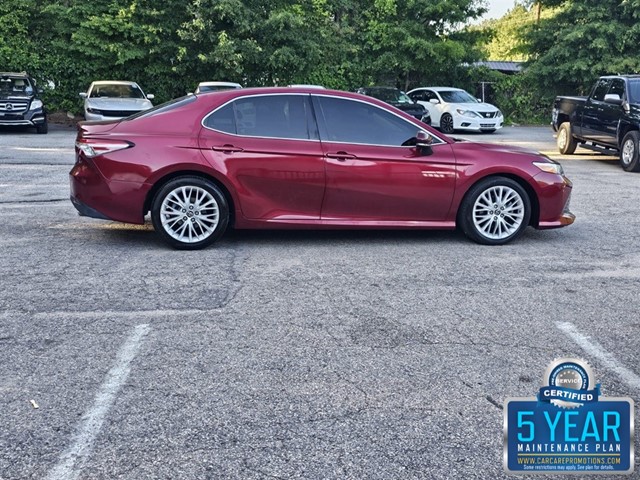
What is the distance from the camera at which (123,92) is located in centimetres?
2077

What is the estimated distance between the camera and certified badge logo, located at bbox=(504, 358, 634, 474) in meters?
2.96

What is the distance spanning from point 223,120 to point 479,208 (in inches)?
106

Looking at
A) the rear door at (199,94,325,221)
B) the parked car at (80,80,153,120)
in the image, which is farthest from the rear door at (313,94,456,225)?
the parked car at (80,80,153,120)

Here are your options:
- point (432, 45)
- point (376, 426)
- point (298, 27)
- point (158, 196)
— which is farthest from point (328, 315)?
point (432, 45)

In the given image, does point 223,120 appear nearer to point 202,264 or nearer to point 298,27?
point 202,264

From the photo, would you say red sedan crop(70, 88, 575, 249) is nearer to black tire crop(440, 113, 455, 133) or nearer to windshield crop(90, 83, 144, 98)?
windshield crop(90, 83, 144, 98)

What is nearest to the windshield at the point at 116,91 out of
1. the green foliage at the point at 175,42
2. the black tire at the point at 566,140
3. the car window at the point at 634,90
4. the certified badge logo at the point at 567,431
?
the green foliage at the point at 175,42

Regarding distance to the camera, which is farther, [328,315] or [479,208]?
[479,208]

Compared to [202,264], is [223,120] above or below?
above

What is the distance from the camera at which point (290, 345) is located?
4527 millimetres

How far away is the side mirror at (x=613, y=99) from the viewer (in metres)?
14.1

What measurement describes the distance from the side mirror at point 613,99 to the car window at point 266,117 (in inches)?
361

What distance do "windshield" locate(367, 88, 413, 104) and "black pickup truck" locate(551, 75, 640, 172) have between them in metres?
7.99

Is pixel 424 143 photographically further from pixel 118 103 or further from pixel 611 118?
pixel 118 103
